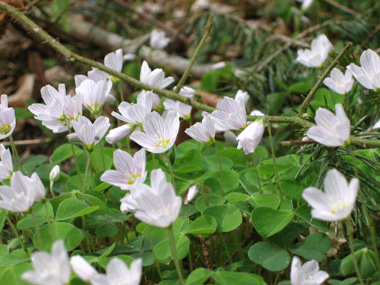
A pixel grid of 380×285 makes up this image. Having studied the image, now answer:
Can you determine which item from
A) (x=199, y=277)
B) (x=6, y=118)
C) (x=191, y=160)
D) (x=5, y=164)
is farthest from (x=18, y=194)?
(x=191, y=160)

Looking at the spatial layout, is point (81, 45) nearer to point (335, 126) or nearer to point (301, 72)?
point (301, 72)

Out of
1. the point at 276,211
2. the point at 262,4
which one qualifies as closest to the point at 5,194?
the point at 276,211

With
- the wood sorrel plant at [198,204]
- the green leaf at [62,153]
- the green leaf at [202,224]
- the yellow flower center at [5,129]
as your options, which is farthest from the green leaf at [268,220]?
the green leaf at [62,153]

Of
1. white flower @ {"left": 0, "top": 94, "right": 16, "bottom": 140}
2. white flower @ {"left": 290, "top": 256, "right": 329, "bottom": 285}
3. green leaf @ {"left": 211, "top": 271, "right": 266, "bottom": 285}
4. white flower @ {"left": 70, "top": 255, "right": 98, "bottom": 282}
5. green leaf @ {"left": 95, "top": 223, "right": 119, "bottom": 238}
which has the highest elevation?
white flower @ {"left": 0, "top": 94, "right": 16, "bottom": 140}

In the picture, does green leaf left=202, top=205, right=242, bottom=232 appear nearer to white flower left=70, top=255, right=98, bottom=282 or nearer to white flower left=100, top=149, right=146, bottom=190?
white flower left=100, top=149, right=146, bottom=190

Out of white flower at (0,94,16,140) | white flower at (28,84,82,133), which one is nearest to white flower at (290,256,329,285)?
white flower at (28,84,82,133)

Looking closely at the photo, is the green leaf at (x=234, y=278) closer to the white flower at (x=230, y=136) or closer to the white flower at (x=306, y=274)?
the white flower at (x=306, y=274)

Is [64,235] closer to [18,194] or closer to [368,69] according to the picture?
[18,194]
